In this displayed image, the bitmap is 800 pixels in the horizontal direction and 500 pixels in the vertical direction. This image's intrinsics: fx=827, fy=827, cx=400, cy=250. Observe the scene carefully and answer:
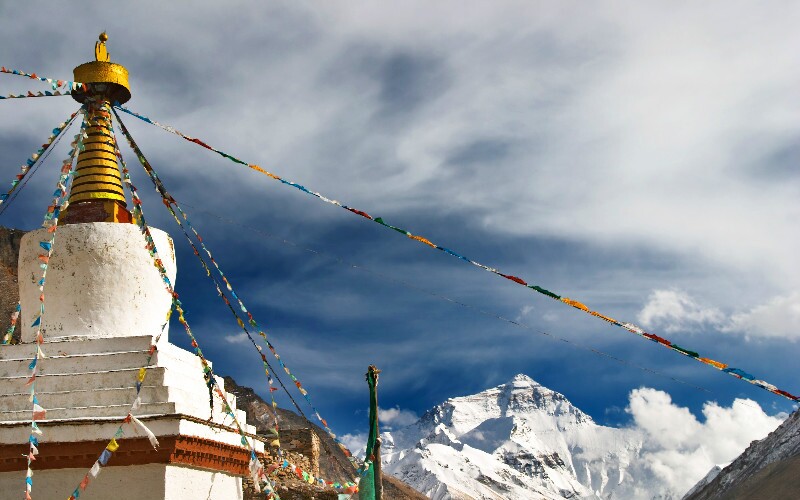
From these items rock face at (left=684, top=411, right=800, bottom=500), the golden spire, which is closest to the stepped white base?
the golden spire

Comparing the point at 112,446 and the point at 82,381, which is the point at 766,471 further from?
the point at 112,446

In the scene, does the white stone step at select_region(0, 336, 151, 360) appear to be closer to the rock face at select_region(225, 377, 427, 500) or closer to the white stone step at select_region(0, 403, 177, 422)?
the white stone step at select_region(0, 403, 177, 422)

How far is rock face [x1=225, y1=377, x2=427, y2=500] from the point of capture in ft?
55.4

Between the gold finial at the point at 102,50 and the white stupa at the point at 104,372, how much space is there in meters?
0.35

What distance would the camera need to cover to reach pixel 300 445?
21.3 m

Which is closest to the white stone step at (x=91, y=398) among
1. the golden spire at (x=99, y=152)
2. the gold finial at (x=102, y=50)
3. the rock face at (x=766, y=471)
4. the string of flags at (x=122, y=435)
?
the string of flags at (x=122, y=435)

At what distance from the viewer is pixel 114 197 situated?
12.3m

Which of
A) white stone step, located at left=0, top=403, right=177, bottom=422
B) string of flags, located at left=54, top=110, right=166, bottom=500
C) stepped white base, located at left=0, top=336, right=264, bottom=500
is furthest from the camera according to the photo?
white stone step, located at left=0, top=403, right=177, bottom=422

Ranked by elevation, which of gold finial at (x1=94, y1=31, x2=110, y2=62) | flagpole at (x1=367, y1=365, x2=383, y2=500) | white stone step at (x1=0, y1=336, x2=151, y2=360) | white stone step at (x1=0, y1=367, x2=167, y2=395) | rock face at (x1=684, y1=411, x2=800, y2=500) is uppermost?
gold finial at (x1=94, y1=31, x2=110, y2=62)

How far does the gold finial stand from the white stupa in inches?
13.9

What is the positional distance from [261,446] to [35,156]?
5574 mm

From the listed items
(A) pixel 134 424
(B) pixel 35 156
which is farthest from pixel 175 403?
(B) pixel 35 156

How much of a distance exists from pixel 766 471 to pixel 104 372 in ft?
279

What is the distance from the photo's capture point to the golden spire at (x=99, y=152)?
12.1 meters
